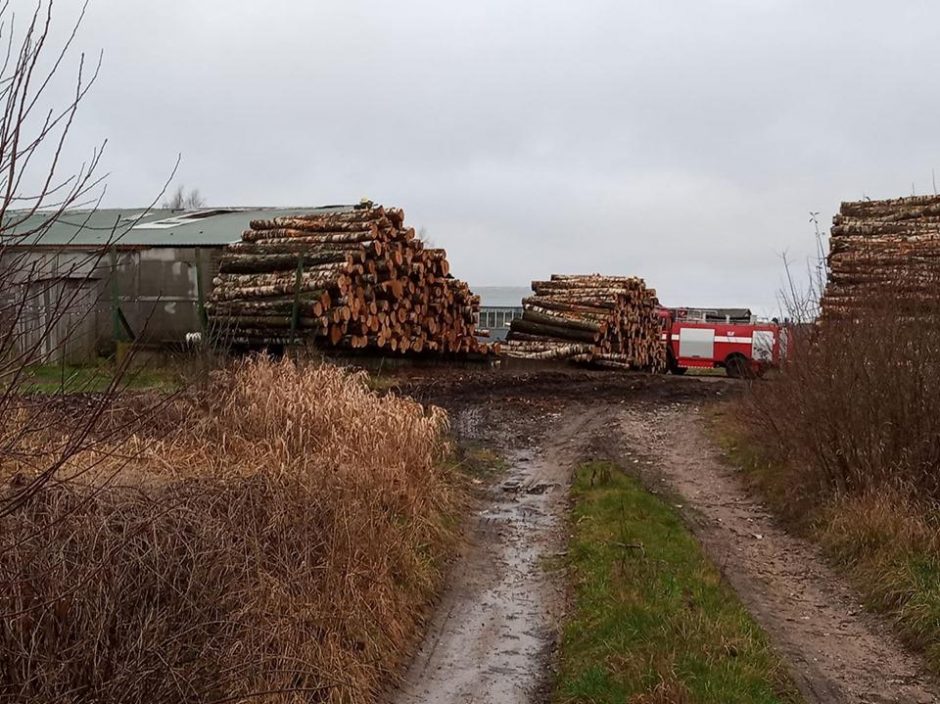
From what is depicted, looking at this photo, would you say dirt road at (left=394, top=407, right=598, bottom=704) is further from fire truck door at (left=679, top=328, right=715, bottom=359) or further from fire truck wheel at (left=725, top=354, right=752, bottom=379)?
fire truck door at (left=679, top=328, right=715, bottom=359)

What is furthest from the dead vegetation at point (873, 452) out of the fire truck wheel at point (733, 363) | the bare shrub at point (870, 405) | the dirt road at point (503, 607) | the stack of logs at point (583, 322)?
the fire truck wheel at point (733, 363)

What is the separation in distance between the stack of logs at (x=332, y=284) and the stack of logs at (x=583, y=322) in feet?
16.2

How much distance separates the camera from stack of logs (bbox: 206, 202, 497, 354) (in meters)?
15.1

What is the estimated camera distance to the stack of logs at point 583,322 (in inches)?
864

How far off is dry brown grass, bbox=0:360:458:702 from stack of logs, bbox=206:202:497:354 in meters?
5.79

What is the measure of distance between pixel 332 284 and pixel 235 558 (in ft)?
33.0

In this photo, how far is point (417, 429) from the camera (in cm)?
949

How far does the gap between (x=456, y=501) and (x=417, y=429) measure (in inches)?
38.7

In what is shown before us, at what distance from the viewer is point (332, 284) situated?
1504 centimetres

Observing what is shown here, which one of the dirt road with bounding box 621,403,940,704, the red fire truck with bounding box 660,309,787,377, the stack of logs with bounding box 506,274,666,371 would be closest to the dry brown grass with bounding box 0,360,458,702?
the dirt road with bounding box 621,403,940,704

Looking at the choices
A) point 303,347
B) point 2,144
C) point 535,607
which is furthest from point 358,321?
point 2,144

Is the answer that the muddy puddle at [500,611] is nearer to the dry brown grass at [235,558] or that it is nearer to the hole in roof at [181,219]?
the dry brown grass at [235,558]

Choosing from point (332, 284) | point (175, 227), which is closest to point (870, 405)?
point (332, 284)

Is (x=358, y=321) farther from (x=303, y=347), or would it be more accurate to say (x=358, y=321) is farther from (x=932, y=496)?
(x=932, y=496)
